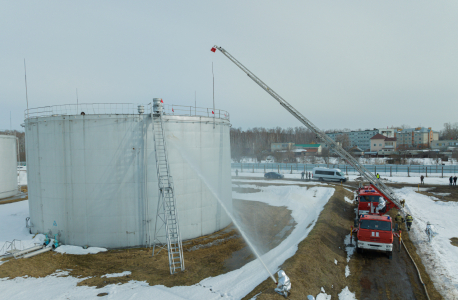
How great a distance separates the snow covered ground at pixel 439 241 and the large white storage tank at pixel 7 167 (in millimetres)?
46189

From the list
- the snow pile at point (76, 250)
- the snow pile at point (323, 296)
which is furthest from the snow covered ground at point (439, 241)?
the snow pile at point (76, 250)

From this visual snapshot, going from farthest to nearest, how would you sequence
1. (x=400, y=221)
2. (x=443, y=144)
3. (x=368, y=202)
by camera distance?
(x=443, y=144), (x=368, y=202), (x=400, y=221)

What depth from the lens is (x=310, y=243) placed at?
16.5m

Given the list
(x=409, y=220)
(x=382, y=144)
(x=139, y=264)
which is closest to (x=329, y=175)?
(x=409, y=220)

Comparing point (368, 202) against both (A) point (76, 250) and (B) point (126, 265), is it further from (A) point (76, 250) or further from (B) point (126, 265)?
(A) point (76, 250)

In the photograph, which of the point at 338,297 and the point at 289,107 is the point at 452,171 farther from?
the point at 338,297

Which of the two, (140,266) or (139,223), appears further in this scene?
(139,223)

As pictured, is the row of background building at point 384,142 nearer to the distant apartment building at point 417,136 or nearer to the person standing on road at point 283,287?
the distant apartment building at point 417,136

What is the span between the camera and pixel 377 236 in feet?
52.2

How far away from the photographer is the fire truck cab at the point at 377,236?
1576 centimetres

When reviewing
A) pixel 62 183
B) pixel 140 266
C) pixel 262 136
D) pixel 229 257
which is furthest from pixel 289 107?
pixel 262 136

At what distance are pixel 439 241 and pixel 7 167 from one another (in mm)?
47958

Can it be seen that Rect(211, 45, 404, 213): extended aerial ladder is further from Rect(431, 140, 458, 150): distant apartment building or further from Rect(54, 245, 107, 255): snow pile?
Rect(431, 140, 458, 150): distant apartment building

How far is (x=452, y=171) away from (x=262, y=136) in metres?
83.0
